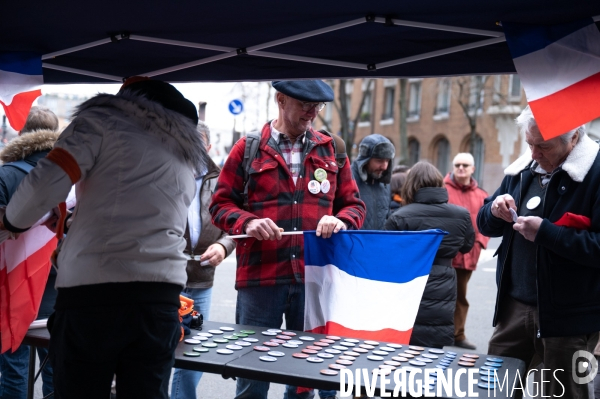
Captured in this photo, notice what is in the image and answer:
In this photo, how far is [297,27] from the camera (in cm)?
320

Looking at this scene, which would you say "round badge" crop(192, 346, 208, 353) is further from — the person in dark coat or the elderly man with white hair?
the person in dark coat

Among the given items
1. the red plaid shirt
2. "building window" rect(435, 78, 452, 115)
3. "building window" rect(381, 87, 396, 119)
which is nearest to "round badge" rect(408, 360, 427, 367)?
the red plaid shirt

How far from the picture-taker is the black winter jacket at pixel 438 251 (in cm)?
525

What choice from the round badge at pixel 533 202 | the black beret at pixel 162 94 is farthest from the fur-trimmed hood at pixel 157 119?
the round badge at pixel 533 202

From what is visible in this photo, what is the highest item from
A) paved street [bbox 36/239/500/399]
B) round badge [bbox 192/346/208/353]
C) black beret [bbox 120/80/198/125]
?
black beret [bbox 120/80/198/125]

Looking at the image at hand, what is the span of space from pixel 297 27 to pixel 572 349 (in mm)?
1896

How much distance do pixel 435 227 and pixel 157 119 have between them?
3.38 meters

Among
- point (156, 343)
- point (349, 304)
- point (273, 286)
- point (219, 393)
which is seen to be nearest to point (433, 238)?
point (349, 304)

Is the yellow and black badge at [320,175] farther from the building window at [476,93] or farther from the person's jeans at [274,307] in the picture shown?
the building window at [476,93]

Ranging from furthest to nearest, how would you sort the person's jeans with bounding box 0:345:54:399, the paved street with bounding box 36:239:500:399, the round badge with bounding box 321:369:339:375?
the paved street with bounding box 36:239:500:399 < the person's jeans with bounding box 0:345:54:399 < the round badge with bounding box 321:369:339:375

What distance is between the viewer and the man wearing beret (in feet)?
11.9

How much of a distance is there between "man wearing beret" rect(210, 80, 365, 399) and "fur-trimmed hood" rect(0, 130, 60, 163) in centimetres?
98

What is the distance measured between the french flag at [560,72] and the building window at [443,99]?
32.9 metres

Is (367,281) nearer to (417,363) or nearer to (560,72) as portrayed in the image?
(417,363)
